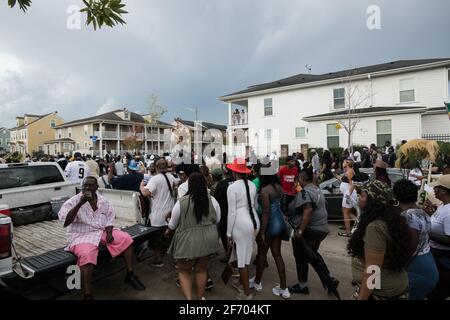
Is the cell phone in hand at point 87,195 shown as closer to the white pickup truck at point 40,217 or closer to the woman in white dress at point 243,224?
the white pickup truck at point 40,217

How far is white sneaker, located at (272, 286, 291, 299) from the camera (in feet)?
11.3

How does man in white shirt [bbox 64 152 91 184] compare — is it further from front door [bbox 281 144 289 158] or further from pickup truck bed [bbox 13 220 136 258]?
front door [bbox 281 144 289 158]

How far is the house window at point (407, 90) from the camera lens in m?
18.1

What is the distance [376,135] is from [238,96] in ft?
41.7

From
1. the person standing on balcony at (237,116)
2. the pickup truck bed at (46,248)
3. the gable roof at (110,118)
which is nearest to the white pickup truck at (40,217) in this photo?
Answer: the pickup truck bed at (46,248)

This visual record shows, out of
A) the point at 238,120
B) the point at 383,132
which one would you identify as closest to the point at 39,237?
the point at 383,132

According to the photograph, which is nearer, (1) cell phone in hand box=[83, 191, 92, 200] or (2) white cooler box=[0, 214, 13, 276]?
(2) white cooler box=[0, 214, 13, 276]

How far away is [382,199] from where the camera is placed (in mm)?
2264

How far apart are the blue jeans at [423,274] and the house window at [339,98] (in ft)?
65.2

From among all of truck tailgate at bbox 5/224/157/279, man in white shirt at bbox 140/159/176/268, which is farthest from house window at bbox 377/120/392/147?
truck tailgate at bbox 5/224/157/279

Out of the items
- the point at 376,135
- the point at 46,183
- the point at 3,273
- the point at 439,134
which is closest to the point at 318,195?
the point at 3,273

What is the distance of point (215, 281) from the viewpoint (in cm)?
399

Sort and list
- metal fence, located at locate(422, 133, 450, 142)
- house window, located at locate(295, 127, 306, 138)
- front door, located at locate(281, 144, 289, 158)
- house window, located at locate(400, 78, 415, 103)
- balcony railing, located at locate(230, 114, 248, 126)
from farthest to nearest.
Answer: balcony railing, located at locate(230, 114, 248, 126) → front door, located at locate(281, 144, 289, 158) → house window, located at locate(295, 127, 306, 138) → house window, located at locate(400, 78, 415, 103) → metal fence, located at locate(422, 133, 450, 142)

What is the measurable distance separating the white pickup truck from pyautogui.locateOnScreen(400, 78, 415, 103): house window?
2056 centimetres
